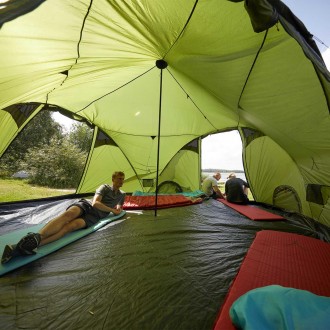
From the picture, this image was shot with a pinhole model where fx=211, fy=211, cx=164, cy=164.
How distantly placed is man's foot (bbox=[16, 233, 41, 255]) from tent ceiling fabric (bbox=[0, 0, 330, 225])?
192cm

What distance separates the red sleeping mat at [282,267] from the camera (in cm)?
168

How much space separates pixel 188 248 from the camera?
2482 millimetres

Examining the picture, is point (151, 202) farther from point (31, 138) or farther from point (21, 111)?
point (31, 138)

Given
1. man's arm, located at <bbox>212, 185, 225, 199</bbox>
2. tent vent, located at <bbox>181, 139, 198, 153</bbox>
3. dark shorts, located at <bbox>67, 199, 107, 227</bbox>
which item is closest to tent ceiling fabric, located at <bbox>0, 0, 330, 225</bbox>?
man's arm, located at <bbox>212, 185, 225, 199</bbox>

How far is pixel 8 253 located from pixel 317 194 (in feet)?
14.6

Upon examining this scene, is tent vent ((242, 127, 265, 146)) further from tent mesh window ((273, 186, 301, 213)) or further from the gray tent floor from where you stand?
the gray tent floor

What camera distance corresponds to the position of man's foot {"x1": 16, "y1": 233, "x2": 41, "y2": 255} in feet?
6.72

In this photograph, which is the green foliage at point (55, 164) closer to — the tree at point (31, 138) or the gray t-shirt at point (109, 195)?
the tree at point (31, 138)

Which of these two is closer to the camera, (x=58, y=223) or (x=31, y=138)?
(x=58, y=223)

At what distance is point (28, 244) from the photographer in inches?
81.9

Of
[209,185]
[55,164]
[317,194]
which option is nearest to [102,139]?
[209,185]

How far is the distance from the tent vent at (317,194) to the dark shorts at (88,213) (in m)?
3.67

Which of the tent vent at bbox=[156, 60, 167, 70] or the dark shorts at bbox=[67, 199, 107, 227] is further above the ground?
the tent vent at bbox=[156, 60, 167, 70]

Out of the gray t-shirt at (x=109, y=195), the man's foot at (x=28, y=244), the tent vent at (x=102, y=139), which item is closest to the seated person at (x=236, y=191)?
the gray t-shirt at (x=109, y=195)
